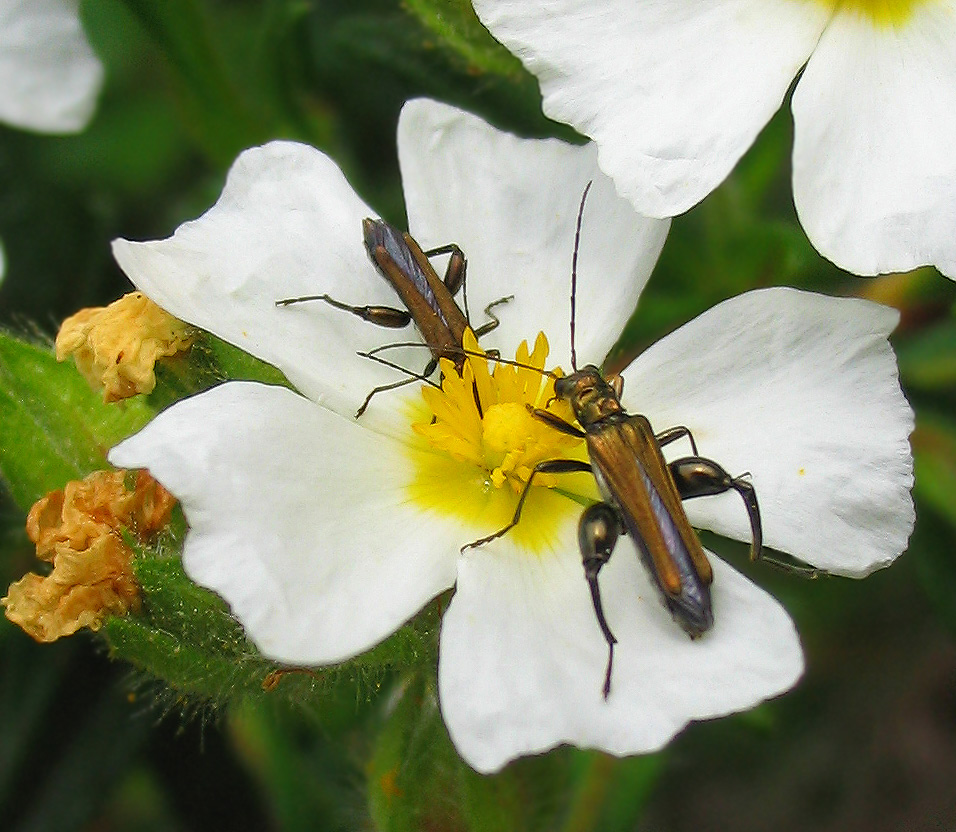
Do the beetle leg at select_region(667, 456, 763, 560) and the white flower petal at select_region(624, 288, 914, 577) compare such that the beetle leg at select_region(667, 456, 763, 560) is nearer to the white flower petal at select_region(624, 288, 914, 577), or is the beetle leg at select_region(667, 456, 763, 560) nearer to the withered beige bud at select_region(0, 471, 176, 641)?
the white flower petal at select_region(624, 288, 914, 577)

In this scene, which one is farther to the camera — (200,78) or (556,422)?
(200,78)

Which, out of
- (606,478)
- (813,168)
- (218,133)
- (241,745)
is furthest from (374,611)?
(218,133)

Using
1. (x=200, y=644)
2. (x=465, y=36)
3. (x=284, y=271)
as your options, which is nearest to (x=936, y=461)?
(x=465, y=36)

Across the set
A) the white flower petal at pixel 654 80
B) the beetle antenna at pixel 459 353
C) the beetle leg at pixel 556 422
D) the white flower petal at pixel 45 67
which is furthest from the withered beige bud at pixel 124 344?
the white flower petal at pixel 45 67

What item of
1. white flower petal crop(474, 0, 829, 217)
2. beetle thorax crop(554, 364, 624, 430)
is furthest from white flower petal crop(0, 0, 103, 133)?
beetle thorax crop(554, 364, 624, 430)

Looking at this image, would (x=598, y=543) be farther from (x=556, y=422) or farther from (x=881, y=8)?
(x=881, y=8)

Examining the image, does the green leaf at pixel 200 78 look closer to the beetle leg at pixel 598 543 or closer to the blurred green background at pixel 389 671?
the blurred green background at pixel 389 671
